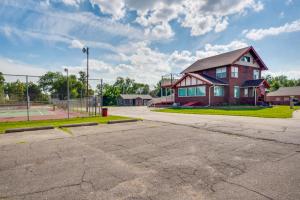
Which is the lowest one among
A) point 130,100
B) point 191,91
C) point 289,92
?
point 130,100

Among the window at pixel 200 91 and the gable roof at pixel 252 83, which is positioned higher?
the gable roof at pixel 252 83

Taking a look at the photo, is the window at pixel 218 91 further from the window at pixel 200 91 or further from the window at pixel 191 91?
the window at pixel 191 91

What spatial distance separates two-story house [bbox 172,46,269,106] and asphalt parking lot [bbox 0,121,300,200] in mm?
22239

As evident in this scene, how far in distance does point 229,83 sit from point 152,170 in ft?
90.2

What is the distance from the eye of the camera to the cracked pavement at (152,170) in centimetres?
294

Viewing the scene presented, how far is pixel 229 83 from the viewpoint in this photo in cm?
2791

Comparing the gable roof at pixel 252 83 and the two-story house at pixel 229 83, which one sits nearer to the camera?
the two-story house at pixel 229 83

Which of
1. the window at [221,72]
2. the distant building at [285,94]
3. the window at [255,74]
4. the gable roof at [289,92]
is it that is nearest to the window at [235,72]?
the window at [221,72]

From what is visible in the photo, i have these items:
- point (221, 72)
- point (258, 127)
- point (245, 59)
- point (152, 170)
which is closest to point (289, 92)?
Result: point (245, 59)

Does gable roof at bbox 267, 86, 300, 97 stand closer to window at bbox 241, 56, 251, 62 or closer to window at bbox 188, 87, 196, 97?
window at bbox 241, 56, 251, 62

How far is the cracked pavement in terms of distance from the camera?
9.64ft

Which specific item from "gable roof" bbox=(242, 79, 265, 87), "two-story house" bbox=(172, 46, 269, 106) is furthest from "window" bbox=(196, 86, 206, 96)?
"gable roof" bbox=(242, 79, 265, 87)

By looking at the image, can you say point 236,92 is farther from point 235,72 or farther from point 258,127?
point 258,127

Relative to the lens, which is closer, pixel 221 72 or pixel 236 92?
pixel 236 92
